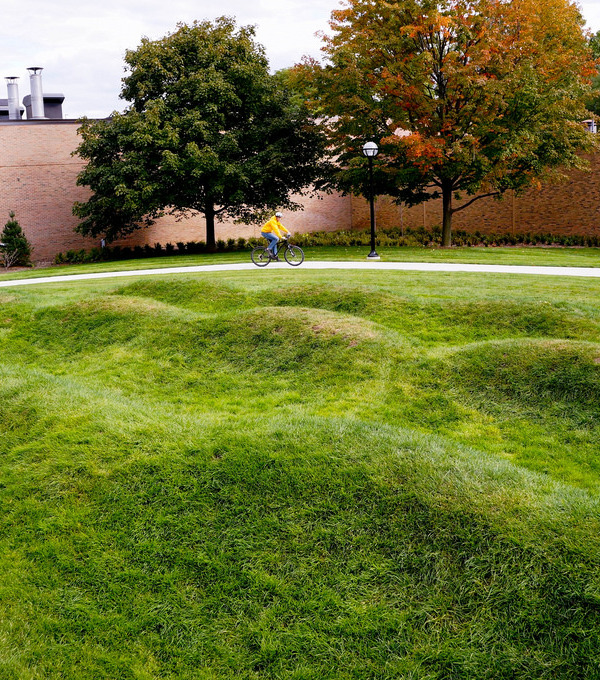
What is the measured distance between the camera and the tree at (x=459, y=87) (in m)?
19.7

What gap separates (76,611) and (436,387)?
404 centimetres

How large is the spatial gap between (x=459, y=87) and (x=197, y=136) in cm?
898

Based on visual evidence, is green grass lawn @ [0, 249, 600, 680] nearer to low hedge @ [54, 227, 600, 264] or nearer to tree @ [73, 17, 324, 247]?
tree @ [73, 17, 324, 247]

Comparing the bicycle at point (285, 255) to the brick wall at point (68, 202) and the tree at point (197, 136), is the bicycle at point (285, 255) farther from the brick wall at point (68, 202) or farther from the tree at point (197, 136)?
the brick wall at point (68, 202)

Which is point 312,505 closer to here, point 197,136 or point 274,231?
point 274,231

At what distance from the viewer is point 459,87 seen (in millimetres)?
20328

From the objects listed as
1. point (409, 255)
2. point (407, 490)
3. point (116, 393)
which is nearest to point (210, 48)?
point (409, 255)

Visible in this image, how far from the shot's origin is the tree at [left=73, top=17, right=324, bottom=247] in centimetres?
2306

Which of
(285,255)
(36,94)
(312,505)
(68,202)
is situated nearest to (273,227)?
(285,255)

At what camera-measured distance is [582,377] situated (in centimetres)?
646

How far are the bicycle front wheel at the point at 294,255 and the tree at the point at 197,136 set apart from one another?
8.00m

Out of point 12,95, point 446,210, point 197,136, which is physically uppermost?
point 12,95

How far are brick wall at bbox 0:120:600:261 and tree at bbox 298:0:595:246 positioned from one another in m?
4.77

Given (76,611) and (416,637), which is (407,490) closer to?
(416,637)
